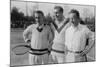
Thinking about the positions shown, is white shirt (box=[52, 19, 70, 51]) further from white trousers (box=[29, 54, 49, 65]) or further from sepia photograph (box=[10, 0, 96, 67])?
white trousers (box=[29, 54, 49, 65])

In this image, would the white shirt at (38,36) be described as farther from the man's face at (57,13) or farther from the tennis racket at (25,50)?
the man's face at (57,13)

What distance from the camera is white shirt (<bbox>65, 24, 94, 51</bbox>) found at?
256cm

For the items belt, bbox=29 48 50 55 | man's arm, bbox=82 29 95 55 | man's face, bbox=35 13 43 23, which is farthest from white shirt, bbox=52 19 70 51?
man's arm, bbox=82 29 95 55

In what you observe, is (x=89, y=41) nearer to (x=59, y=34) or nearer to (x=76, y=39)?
(x=76, y=39)

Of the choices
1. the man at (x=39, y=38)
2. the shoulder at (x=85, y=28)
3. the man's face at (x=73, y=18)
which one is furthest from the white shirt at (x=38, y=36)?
the shoulder at (x=85, y=28)

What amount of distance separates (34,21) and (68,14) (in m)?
0.53

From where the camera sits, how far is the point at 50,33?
97.7 inches

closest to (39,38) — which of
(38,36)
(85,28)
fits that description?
(38,36)

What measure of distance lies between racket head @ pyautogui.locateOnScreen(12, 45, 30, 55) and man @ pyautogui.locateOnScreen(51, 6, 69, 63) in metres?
0.38

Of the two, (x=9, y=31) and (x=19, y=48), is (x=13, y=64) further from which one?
(x=9, y=31)

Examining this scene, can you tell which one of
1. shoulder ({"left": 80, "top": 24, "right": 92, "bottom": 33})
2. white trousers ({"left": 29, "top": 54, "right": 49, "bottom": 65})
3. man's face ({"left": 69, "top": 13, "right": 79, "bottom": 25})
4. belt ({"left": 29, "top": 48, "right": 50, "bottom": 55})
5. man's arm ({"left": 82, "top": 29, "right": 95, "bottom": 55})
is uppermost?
man's face ({"left": 69, "top": 13, "right": 79, "bottom": 25})

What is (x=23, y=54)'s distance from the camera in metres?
2.38

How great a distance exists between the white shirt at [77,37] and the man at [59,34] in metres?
0.08
